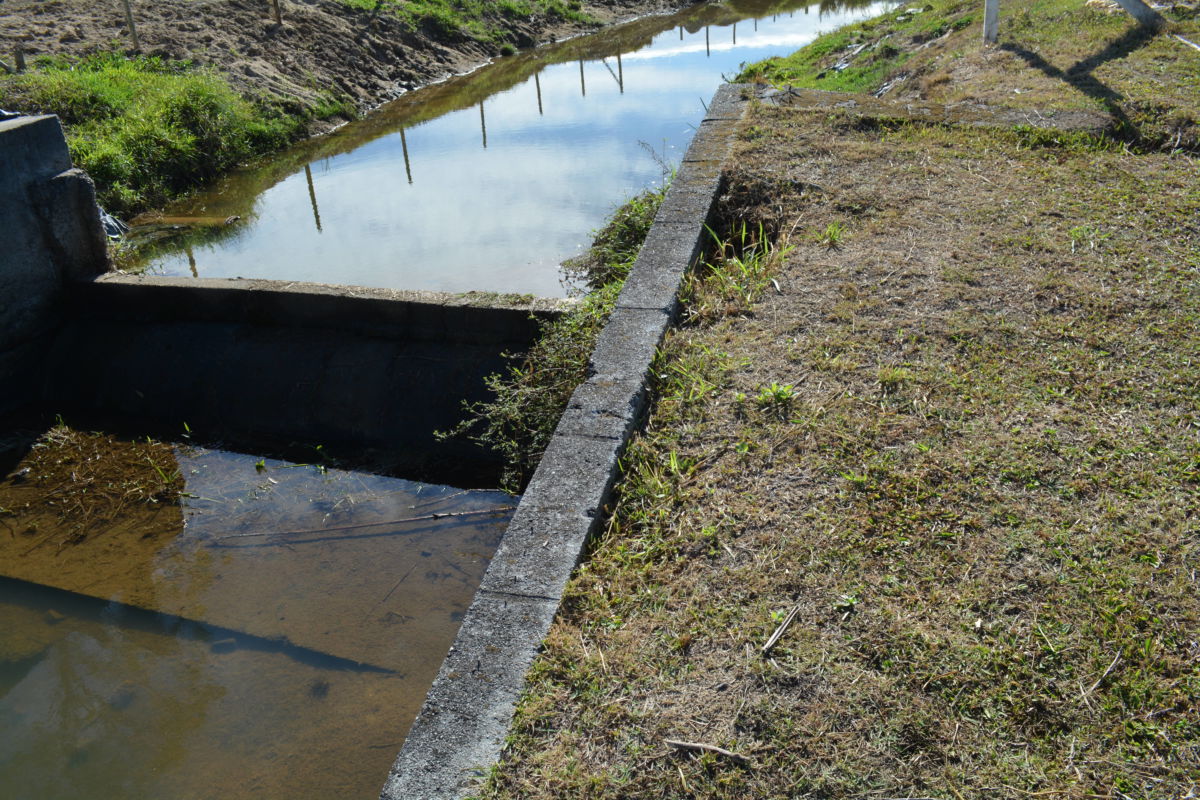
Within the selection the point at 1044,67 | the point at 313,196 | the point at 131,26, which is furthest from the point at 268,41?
the point at 1044,67

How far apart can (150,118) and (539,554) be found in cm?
959

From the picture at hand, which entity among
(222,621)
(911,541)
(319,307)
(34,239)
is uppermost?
(34,239)

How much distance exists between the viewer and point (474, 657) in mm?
2707

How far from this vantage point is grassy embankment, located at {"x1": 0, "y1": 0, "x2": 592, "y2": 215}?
9695 mm

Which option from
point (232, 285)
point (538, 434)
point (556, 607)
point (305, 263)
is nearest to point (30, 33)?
point (305, 263)

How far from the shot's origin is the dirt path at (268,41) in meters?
12.4

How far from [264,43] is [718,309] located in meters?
11.9

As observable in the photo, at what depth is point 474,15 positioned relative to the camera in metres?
17.8

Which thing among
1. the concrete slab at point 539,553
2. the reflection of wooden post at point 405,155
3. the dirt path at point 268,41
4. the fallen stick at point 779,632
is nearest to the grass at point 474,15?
the dirt path at point 268,41

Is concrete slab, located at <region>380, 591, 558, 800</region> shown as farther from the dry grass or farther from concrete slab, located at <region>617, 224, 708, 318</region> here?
concrete slab, located at <region>617, 224, 708, 318</region>

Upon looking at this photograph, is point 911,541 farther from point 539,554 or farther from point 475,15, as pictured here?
point 475,15

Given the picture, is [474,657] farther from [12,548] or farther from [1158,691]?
[12,548]

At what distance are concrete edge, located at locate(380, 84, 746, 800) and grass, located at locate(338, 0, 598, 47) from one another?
43.9 ft

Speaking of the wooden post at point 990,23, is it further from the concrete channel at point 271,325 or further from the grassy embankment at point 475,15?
the grassy embankment at point 475,15
